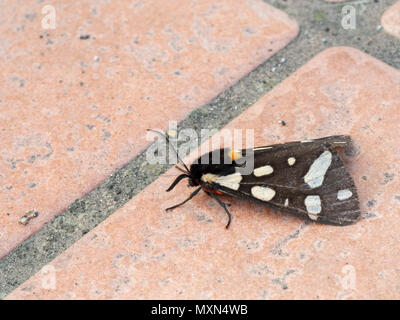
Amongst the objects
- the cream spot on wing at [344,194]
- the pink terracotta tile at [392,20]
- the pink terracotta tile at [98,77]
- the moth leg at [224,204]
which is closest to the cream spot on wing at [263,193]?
the moth leg at [224,204]

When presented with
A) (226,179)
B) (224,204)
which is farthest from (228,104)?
(224,204)

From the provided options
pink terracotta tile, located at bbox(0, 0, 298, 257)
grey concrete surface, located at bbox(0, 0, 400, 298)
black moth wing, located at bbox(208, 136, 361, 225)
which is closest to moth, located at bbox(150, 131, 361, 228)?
black moth wing, located at bbox(208, 136, 361, 225)

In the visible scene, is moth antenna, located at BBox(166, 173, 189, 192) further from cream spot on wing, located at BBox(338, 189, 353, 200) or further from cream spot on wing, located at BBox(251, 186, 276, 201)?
cream spot on wing, located at BBox(338, 189, 353, 200)

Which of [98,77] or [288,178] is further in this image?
[98,77]

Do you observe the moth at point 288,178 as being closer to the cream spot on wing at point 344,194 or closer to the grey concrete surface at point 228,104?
the cream spot on wing at point 344,194

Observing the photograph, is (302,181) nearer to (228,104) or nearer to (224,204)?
(224,204)

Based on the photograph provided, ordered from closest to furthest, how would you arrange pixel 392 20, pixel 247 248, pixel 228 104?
pixel 247 248 < pixel 228 104 < pixel 392 20

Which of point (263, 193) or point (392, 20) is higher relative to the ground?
point (392, 20)
